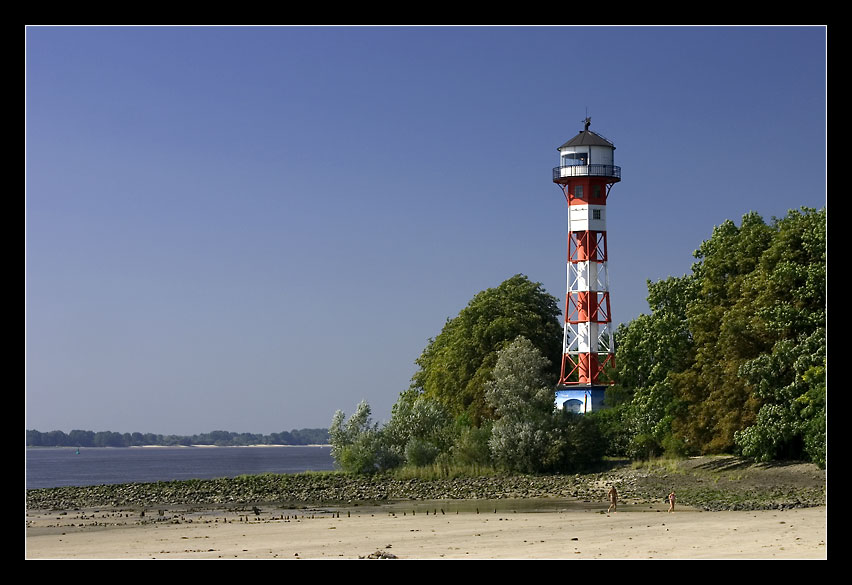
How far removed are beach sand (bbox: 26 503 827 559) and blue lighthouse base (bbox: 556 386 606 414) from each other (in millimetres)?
22311

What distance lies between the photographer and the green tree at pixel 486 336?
70812mm

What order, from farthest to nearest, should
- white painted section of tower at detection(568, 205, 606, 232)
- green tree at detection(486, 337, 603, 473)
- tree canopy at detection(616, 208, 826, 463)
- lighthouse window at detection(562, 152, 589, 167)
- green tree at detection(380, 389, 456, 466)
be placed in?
lighthouse window at detection(562, 152, 589, 167) → white painted section of tower at detection(568, 205, 606, 232) → green tree at detection(380, 389, 456, 466) → green tree at detection(486, 337, 603, 473) → tree canopy at detection(616, 208, 826, 463)

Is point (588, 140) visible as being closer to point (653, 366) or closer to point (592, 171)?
point (592, 171)

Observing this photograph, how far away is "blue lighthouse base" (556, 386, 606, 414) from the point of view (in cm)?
6561

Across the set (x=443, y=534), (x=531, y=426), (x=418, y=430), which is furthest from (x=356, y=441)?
(x=443, y=534)

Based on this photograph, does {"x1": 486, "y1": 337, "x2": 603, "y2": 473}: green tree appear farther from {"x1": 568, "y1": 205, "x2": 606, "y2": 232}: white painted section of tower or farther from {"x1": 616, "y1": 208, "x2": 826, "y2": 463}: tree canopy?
{"x1": 568, "y1": 205, "x2": 606, "y2": 232}: white painted section of tower

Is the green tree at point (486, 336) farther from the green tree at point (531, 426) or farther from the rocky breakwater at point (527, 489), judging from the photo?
the rocky breakwater at point (527, 489)

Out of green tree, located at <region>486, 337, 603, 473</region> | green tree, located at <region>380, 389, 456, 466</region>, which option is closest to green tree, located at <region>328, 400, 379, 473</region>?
green tree, located at <region>380, 389, 456, 466</region>

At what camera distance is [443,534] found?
106 ft

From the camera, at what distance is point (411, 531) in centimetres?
3369
